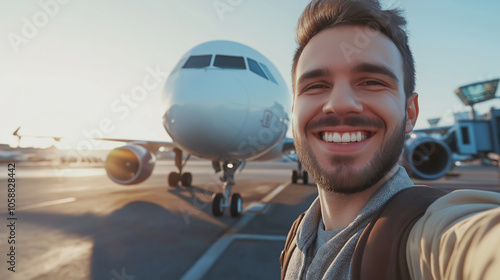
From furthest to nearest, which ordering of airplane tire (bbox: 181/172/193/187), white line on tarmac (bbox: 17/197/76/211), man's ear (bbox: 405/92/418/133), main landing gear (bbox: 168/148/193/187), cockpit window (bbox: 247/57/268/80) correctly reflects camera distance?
airplane tire (bbox: 181/172/193/187) → main landing gear (bbox: 168/148/193/187) → white line on tarmac (bbox: 17/197/76/211) → cockpit window (bbox: 247/57/268/80) → man's ear (bbox: 405/92/418/133)

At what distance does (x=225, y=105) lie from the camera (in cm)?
372

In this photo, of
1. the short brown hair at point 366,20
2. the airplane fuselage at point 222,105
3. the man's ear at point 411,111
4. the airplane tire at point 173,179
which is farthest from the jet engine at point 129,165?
the man's ear at point 411,111

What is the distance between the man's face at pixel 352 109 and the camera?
810mm

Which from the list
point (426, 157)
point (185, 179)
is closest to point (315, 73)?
point (426, 157)

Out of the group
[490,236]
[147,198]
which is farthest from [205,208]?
[490,236]

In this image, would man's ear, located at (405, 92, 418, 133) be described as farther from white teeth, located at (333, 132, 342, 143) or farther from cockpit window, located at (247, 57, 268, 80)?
cockpit window, located at (247, 57, 268, 80)

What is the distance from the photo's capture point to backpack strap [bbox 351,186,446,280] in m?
0.57

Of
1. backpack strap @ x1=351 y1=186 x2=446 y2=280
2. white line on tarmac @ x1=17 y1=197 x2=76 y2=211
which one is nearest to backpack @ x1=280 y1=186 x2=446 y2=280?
backpack strap @ x1=351 y1=186 x2=446 y2=280

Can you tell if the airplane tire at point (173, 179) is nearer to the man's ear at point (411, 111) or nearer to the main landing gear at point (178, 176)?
the main landing gear at point (178, 176)

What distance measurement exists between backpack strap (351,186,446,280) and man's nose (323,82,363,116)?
1.01 ft

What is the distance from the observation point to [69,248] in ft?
12.0

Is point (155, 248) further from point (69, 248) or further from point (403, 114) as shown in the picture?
point (403, 114)

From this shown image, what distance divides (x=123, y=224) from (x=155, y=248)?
164cm

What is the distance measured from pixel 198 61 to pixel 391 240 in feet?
14.7
